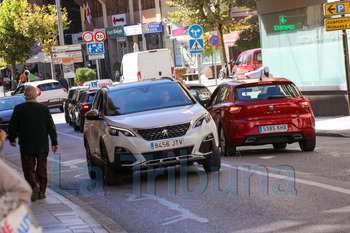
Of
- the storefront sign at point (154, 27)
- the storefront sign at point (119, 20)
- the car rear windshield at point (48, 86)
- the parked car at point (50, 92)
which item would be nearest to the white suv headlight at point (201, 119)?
the parked car at point (50, 92)

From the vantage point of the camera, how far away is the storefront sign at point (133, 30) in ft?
250

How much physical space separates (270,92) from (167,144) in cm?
397

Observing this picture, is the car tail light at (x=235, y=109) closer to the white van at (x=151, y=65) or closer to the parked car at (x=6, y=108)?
the parked car at (x=6, y=108)

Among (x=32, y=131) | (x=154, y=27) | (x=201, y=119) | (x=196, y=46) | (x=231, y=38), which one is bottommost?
(x=201, y=119)

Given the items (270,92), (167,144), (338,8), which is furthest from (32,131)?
(338,8)

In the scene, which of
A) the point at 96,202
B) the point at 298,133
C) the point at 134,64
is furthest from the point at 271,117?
the point at 134,64

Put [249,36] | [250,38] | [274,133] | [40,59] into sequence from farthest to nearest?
[40,59]
[249,36]
[250,38]
[274,133]

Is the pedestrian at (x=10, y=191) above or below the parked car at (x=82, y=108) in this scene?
above

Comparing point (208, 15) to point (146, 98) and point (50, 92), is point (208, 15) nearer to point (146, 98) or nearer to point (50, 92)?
point (50, 92)

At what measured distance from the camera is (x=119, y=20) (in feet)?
266

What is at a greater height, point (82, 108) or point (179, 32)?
point (179, 32)

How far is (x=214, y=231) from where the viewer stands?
8.59 m

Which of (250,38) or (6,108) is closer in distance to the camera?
(6,108)

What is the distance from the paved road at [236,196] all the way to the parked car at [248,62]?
92.9 feet
